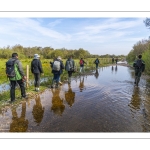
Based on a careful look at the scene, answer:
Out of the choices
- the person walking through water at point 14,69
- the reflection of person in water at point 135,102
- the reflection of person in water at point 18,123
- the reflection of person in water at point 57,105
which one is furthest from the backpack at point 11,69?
the reflection of person in water at point 135,102

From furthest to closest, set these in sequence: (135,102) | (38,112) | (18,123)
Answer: (135,102)
(38,112)
(18,123)

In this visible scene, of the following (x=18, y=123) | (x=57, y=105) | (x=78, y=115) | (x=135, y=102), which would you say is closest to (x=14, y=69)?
(x=57, y=105)

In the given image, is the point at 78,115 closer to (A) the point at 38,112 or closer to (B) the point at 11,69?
(A) the point at 38,112

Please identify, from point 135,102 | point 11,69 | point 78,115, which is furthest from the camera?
point 135,102

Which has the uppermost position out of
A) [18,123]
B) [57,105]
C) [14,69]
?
[14,69]

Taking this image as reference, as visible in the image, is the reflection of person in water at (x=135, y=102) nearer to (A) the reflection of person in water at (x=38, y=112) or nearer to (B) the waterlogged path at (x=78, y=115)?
(B) the waterlogged path at (x=78, y=115)

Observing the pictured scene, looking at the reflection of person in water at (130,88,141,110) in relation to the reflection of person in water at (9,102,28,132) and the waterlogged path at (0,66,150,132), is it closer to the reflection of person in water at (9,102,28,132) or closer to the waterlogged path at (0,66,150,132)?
the waterlogged path at (0,66,150,132)

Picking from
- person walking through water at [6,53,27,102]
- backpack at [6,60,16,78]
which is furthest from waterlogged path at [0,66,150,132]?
backpack at [6,60,16,78]

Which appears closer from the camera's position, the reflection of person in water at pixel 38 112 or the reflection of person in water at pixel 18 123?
the reflection of person in water at pixel 18 123

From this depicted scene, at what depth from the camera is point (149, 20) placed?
50.2 feet
